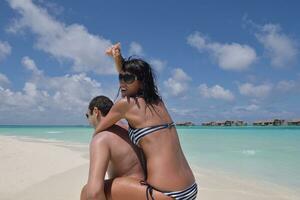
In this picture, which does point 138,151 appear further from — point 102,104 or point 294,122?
point 294,122

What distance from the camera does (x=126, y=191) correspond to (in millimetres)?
2590

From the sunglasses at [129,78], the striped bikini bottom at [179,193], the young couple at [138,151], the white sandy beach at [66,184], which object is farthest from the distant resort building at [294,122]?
the sunglasses at [129,78]

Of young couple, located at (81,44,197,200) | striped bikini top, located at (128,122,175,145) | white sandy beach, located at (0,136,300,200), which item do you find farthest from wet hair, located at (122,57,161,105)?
white sandy beach, located at (0,136,300,200)

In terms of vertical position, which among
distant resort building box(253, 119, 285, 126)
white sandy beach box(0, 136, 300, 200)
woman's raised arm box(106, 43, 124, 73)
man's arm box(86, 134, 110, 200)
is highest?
distant resort building box(253, 119, 285, 126)

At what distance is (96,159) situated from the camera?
2.59 m

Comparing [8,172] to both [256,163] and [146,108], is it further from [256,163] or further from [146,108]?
[256,163]

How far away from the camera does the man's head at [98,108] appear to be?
2.96 metres

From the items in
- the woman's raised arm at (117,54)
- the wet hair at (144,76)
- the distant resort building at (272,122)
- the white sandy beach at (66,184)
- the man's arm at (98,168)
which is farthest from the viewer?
the distant resort building at (272,122)

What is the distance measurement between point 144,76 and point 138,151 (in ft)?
1.90

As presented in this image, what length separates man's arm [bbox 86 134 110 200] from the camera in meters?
2.53

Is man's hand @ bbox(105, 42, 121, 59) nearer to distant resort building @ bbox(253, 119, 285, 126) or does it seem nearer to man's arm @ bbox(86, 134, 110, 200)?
man's arm @ bbox(86, 134, 110, 200)

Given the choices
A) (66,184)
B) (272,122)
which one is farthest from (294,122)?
(66,184)

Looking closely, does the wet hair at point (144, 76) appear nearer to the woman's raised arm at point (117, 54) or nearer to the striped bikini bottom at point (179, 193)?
the woman's raised arm at point (117, 54)

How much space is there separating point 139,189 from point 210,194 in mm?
3560
